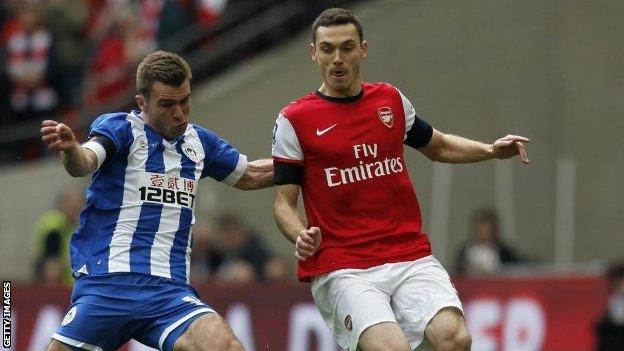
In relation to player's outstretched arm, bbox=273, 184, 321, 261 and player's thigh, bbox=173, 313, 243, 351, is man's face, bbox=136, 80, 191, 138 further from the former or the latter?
player's thigh, bbox=173, 313, 243, 351

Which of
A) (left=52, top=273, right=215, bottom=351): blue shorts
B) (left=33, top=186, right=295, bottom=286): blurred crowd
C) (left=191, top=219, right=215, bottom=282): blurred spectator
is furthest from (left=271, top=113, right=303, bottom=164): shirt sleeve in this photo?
(left=191, top=219, right=215, bottom=282): blurred spectator

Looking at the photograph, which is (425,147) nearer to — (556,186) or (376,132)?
(376,132)

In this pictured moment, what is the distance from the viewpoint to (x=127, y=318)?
9508mm

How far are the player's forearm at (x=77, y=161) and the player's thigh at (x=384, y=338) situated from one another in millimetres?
1839

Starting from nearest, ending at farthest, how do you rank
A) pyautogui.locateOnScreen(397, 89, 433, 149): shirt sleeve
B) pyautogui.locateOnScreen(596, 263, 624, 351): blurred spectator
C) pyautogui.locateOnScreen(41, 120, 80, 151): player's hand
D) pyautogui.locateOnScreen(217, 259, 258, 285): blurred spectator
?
pyautogui.locateOnScreen(41, 120, 80, 151): player's hand → pyautogui.locateOnScreen(397, 89, 433, 149): shirt sleeve → pyautogui.locateOnScreen(596, 263, 624, 351): blurred spectator → pyautogui.locateOnScreen(217, 259, 258, 285): blurred spectator

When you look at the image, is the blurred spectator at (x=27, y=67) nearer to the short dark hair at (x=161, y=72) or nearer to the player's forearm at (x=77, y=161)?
the short dark hair at (x=161, y=72)

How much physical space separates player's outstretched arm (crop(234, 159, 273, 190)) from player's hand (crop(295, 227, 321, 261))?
1.15 meters

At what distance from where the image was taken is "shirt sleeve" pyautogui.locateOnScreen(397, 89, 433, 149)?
32.9 ft

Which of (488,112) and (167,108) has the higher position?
(488,112)

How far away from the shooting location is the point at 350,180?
970 centimetres

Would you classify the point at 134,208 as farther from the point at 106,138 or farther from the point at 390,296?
the point at 390,296

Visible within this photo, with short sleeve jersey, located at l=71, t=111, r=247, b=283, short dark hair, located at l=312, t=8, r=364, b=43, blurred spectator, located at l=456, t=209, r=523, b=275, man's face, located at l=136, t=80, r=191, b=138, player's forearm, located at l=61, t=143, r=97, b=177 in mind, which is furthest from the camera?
blurred spectator, located at l=456, t=209, r=523, b=275

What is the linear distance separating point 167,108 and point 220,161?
2.41 ft

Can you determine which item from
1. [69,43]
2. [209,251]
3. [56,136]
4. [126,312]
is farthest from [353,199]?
[69,43]
